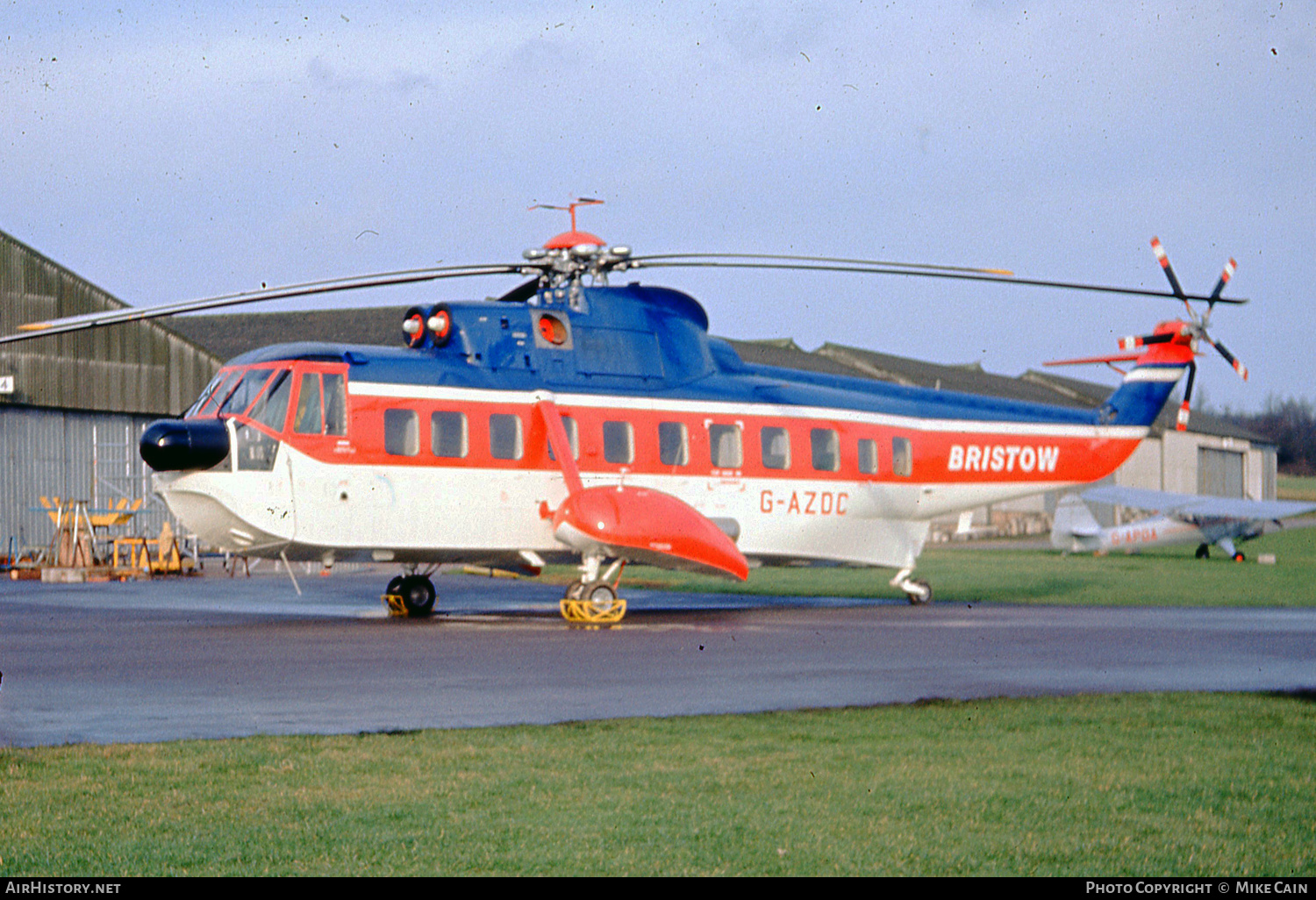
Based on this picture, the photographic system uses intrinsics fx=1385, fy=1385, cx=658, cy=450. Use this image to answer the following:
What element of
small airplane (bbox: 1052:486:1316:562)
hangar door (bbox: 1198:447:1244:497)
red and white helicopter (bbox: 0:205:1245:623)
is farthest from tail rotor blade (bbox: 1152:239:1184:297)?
hangar door (bbox: 1198:447:1244:497)

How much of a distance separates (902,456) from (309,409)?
10.1m

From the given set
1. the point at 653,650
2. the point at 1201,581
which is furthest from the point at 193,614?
the point at 1201,581

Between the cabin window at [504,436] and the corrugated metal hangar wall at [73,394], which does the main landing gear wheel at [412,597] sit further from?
the corrugated metal hangar wall at [73,394]

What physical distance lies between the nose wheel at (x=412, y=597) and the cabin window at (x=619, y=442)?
3336 millimetres

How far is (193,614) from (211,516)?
3.24 metres

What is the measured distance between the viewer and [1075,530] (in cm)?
4412

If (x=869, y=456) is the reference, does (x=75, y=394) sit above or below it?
above

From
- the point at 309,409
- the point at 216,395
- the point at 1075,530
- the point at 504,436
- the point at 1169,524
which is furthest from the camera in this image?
the point at 1169,524

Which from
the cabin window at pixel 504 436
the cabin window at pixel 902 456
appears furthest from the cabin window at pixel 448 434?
the cabin window at pixel 902 456

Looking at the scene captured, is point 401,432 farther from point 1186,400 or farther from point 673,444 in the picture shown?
point 1186,400

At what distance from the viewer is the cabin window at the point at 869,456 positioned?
2280 centimetres

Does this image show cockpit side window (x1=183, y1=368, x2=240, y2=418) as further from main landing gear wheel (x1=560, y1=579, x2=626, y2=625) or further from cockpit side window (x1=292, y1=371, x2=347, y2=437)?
main landing gear wheel (x1=560, y1=579, x2=626, y2=625)

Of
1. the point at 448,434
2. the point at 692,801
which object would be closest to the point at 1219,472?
the point at 448,434
